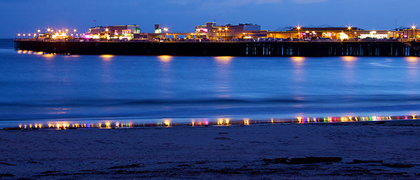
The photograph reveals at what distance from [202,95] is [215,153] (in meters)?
14.8

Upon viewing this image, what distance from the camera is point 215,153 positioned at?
24.3ft

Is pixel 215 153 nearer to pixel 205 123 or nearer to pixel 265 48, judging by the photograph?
pixel 205 123

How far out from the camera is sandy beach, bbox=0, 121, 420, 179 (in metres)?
5.85

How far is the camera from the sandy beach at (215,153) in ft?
19.2

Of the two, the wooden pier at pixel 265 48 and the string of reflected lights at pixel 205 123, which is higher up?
the wooden pier at pixel 265 48

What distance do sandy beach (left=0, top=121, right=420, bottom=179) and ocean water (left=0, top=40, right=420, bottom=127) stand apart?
13.4 feet

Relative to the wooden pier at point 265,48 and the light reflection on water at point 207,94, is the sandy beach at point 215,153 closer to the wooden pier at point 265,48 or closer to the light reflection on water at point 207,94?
the light reflection on water at point 207,94

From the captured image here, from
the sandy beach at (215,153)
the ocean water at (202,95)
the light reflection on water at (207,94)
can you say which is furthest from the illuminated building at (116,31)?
the sandy beach at (215,153)

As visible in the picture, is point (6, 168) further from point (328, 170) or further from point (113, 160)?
point (328, 170)

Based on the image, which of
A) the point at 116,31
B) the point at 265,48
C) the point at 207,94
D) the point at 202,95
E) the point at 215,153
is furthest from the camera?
the point at 116,31

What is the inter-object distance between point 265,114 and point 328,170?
9.18 meters

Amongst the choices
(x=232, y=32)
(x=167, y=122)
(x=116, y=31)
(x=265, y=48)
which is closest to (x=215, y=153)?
(x=167, y=122)

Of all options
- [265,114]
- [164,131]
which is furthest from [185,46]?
[164,131]

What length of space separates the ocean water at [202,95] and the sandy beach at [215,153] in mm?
4085
